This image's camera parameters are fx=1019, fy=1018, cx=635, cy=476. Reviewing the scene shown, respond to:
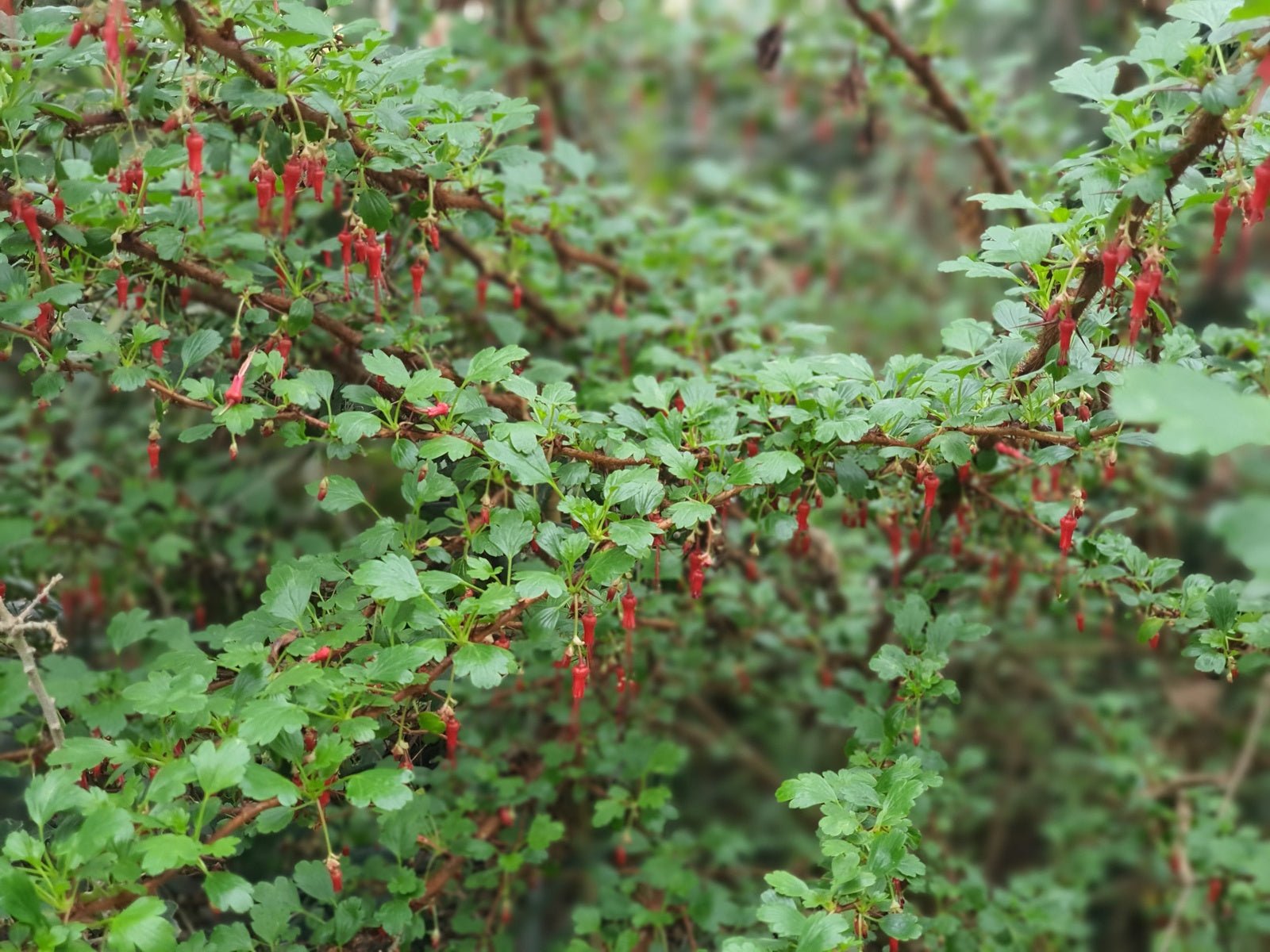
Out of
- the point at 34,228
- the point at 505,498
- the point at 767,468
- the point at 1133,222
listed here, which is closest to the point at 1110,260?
the point at 1133,222

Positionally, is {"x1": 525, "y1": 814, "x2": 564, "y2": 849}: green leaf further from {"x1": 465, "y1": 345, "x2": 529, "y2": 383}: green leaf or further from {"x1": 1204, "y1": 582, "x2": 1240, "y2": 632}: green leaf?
{"x1": 1204, "y1": 582, "x2": 1240, "y2": 632}: green leaf

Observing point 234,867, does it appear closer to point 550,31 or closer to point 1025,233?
point 1025,233

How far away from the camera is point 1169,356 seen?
1513mm

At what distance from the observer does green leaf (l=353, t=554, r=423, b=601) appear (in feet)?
4.45

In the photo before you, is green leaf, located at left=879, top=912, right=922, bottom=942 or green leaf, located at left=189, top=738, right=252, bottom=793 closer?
green leaf, located at left=189, top=738, right=252, bottom=793

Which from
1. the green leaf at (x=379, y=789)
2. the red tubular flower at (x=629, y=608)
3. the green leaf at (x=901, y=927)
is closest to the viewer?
the green leaf at (x=379, y=789)

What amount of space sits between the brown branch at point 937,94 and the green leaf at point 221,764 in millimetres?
2003

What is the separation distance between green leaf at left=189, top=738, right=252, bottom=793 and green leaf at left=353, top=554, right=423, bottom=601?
0.25 meters

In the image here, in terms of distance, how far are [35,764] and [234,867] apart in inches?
17.8

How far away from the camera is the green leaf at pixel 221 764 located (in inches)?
48.9

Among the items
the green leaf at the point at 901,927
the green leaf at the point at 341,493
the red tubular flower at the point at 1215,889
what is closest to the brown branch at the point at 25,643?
the green leaf at the point at 341,493

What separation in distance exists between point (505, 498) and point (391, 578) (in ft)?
1.03

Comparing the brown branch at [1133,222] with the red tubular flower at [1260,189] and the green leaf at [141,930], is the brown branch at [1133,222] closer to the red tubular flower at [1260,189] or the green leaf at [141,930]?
the red tubular flower at [1260,189]

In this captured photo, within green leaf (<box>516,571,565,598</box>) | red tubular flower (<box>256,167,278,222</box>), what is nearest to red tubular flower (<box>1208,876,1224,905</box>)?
green leaf (<box>516,571,565,598</box>)
